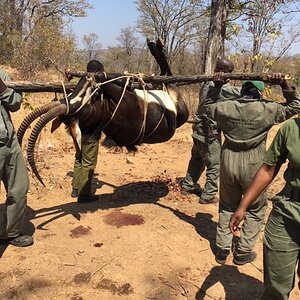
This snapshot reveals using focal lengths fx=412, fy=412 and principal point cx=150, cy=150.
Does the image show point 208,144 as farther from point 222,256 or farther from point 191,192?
point 222,256

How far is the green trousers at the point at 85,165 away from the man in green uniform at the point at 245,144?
1743mm

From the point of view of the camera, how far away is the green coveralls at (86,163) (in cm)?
537

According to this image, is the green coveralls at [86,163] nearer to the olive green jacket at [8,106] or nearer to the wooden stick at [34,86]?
the wooden stick at [34,86]

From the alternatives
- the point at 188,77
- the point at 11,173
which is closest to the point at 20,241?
the point at 11,173

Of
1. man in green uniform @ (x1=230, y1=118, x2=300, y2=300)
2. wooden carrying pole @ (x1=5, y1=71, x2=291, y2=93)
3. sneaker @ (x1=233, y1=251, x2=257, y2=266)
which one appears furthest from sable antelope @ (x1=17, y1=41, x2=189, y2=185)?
man in green uniform @ (x1=230, y1=118, x2=300, y2=300)

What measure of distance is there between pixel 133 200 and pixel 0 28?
22030mm

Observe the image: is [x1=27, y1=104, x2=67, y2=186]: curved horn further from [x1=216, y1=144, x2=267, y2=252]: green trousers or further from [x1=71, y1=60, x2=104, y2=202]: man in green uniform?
[x1=216, y1=144, x2=267, y2=252]: green trousers

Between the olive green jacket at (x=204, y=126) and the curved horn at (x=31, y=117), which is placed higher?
the curved horn at (x=31, y=117)

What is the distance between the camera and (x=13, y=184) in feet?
14.0

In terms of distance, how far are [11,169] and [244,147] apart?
2401mm

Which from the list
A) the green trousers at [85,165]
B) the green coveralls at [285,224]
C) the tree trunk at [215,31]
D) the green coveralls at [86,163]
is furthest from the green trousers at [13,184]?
the tree trunk at [215,31]

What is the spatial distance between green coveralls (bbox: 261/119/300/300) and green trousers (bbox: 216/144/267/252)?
4.49ft

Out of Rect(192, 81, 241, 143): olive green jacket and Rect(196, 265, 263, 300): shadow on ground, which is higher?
Rect(192, 81, 241, 143): olive green jacket

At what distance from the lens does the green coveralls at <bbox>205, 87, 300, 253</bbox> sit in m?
4.09
